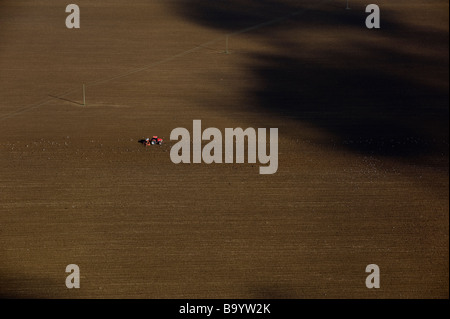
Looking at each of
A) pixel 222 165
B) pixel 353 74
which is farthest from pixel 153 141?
pixel 353 74

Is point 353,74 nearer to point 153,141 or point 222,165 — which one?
point 222,165

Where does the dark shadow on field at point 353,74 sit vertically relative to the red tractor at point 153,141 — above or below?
above

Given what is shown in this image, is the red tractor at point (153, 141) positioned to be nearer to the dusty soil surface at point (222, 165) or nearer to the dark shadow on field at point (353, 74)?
the dusty soil surface at point (222, 165)

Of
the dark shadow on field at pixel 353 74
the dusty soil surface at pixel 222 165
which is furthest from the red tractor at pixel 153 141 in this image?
the dark shadow on field at pixel 353 74

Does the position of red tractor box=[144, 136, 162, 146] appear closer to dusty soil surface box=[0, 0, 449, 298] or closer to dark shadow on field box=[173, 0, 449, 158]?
dusty soil surface box=[0, 0, 449, 298]

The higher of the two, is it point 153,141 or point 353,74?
point 353,74
